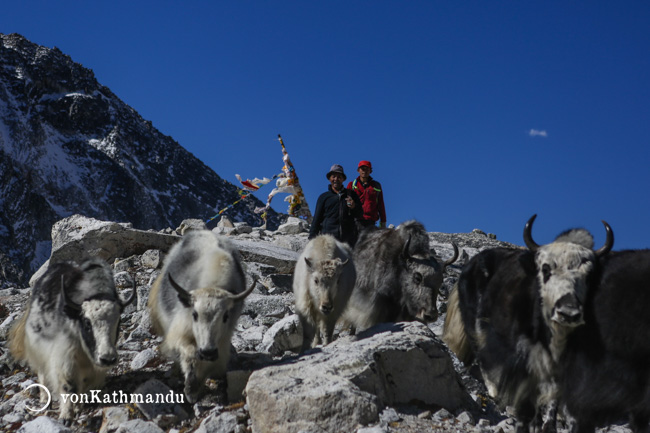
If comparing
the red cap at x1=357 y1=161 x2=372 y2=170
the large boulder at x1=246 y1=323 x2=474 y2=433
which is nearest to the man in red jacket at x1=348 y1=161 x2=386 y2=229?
the red cap at x1=357 y1=161 x2=372 y2=170

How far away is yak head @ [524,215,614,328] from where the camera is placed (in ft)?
14.6

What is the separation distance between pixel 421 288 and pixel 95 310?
12.1ft

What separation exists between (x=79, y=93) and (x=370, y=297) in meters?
167

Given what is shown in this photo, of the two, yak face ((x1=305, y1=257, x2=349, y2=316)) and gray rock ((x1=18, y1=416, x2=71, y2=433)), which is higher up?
yak face ((x1=305, y1=257, x2=349, y2=316))

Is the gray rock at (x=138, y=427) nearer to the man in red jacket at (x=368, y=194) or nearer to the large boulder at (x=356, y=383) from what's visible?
the large boulder at (x=356, y=383)

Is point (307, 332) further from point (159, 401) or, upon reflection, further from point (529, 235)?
point (529, 235)

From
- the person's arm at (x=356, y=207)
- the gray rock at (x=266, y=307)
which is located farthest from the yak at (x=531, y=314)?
the gray rock at (x=266, y=307)

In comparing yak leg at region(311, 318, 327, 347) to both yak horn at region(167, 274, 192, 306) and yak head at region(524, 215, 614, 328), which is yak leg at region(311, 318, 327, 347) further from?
yak head at region(524, 215, 614, 328)

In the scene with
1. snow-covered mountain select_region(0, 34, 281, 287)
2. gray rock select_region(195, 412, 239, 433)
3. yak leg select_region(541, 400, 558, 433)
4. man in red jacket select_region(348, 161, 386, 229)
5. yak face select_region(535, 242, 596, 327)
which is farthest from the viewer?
snow-covered mountain select_region(0, 34, 281, 287)

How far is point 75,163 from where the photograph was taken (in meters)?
151

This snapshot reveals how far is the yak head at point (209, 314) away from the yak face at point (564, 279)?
245 centimetres

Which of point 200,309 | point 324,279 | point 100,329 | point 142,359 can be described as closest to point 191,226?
point 142,359

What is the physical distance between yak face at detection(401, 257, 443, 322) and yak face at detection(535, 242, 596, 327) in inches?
93.1

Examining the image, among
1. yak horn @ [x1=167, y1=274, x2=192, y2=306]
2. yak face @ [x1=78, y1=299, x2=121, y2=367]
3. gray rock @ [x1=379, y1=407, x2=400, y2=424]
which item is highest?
yak horn @ [x1=167, y1=274, x2=192, y2=306]
